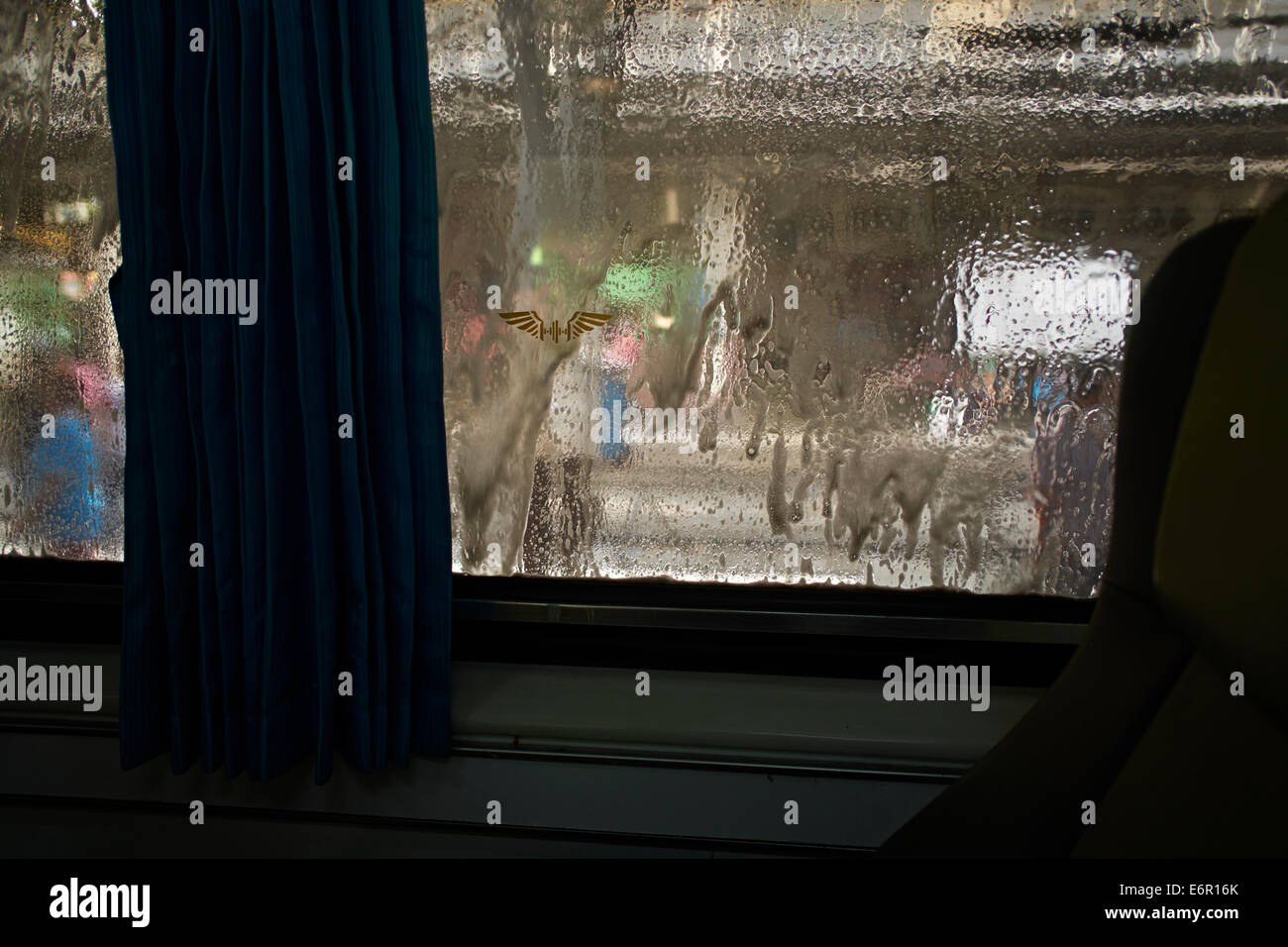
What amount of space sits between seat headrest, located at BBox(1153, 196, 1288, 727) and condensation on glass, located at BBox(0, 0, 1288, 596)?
0.71 m

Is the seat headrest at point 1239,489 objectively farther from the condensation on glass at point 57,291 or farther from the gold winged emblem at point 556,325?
the condensation on glass at point 57,291

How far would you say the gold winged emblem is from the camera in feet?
4.03

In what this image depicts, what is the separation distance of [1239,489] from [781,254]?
2.87ft

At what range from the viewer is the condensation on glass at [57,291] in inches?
50.8

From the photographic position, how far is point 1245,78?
3.56ft

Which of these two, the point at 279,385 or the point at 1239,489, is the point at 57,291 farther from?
the point at 1239,489

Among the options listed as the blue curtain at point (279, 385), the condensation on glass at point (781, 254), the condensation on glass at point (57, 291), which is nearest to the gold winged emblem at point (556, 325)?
the condensation on glass at point (781, 254)

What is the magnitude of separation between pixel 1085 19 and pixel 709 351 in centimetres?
83

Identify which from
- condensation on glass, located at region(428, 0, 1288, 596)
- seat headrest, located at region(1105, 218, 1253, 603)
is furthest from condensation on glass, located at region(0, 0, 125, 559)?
seat headrest, located at region(1105, 218, 1253, 603)

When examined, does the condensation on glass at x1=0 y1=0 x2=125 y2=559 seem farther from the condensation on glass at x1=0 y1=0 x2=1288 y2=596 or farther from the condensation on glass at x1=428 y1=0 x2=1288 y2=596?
the condensation on glass at x1=428 y1=0 x2=1288 y2=596

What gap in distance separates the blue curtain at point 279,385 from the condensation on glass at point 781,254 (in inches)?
8.8

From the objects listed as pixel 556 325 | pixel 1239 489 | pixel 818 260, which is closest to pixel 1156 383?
pixel 1239 489
